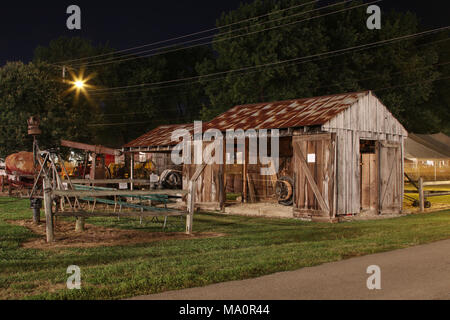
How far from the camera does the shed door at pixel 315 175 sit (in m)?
17.0

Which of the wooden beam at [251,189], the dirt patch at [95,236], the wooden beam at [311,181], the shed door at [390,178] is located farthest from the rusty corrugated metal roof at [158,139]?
the dirt patch at [95,236]

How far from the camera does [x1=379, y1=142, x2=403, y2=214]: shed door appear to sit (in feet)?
64.1

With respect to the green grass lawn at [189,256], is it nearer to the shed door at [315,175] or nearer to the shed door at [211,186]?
the shed door at [315,175]

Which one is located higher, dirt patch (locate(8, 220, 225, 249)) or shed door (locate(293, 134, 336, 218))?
shed door (locate(293, 134, 336, 218))

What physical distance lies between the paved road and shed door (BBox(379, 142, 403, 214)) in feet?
34.8

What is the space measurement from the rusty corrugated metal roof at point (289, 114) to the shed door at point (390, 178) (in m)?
2.62

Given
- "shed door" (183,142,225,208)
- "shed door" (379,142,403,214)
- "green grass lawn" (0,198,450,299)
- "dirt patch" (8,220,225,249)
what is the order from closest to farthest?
"green grass lawn" (0,198,450,299) < "dirt patch" (8,220,225,249) < "shed door" (379,142,403,214) < "shed door" (183,142,225,208)

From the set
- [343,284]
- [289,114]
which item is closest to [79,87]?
[289,114]

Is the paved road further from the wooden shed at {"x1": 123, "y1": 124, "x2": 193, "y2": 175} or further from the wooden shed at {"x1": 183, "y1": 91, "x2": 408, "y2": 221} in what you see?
the wooden shed at {"x1": 123, "y1": 124, "x2": 193, "y2": 175}

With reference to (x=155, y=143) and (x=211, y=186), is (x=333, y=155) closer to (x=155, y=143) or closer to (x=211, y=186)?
(x=211, y=186)

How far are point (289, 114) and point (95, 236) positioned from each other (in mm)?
9883

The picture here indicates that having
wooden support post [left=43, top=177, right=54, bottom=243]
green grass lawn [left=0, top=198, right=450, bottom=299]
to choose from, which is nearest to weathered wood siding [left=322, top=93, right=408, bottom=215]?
green grass lawn [left=0, top=198, right=450, bottom=299]
